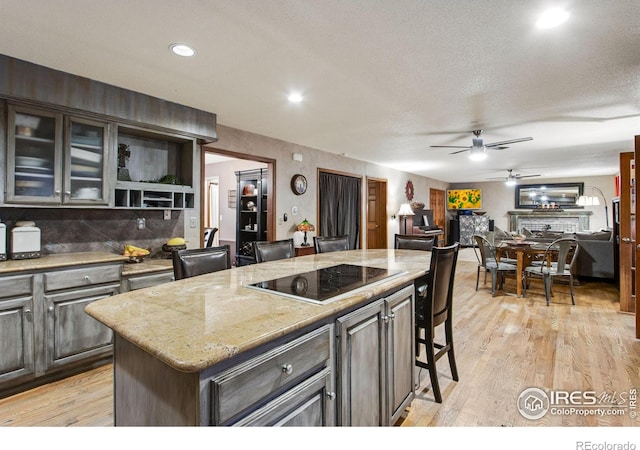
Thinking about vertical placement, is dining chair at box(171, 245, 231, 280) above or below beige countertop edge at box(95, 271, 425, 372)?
above

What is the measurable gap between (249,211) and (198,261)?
3.94m

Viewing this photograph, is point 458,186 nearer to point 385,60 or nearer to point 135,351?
point 385,60

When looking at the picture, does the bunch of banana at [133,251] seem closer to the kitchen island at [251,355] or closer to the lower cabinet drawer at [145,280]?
the lower cabinet drawer at [145,280]

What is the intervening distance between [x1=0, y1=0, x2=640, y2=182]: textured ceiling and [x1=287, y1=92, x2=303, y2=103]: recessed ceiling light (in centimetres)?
7

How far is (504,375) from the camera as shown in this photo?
8.30 feet

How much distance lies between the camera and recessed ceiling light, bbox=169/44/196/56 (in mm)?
2207

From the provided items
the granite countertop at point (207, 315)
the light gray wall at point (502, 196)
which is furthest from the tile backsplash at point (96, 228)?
the light gray wall at point (502, 196)

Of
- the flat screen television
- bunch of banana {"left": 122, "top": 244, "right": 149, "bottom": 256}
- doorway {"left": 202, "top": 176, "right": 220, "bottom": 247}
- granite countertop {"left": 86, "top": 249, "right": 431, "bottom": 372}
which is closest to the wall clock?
bunch of banana {"left": 122, "top": 244, "right": 149, "bottom": 256}

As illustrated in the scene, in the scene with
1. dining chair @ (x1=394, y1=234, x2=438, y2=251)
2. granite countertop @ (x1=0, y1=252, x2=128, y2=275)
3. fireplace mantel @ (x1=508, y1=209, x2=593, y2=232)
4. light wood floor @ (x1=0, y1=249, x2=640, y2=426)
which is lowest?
light wood floor @ (x1=0, y1=249, x2=640, y2=426)

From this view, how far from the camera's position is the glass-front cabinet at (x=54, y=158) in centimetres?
243

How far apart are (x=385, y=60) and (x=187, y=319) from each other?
217 centimetres

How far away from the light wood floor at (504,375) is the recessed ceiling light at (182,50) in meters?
2.44

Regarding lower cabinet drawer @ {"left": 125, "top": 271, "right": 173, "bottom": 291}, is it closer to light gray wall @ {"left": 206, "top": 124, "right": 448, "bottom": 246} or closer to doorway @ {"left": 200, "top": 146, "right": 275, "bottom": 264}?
light gray wall @ {"left": 206, "top": 124, "right": 448, "bottom": 246}

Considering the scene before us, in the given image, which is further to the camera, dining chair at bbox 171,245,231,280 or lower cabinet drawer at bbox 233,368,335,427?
dining chair at bbox 171,245,231,280
